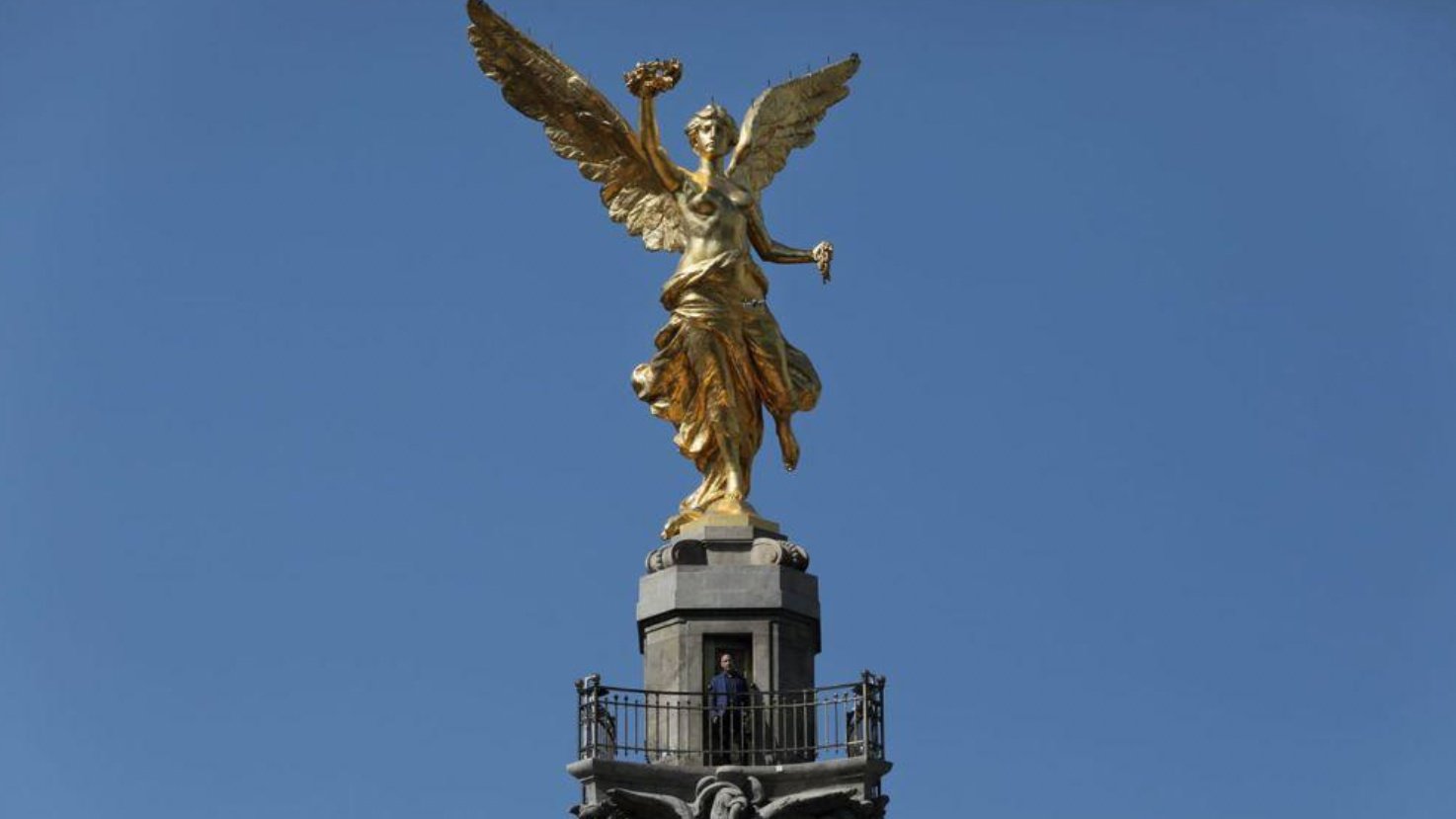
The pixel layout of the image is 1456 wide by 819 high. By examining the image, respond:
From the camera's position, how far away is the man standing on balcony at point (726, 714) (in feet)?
228

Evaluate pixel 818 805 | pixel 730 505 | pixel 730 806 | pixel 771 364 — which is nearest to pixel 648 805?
pixel 730 806

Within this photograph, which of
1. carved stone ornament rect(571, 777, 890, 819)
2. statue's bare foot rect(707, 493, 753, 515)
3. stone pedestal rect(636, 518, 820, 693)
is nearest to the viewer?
carved stone ornament rect(571, 777, 890, 819)

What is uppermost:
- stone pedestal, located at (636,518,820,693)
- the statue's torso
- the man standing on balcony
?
the statue's torso

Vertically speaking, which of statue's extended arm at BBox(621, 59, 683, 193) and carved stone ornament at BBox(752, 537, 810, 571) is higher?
statue's extended arm at BBox(621, 59, 683, 193)

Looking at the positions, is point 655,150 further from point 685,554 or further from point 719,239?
point 685,554

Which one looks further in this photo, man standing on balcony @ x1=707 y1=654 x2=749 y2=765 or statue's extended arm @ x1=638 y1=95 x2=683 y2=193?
statue's extended arm @ x1=638 y1=95 x2=683 y2=193

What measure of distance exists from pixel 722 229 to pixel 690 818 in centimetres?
1033

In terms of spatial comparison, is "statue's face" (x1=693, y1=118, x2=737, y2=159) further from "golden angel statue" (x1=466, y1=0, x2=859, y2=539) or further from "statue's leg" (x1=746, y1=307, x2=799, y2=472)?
"statue's leg" (x1=746, y1=307, x2=799, y2=472)

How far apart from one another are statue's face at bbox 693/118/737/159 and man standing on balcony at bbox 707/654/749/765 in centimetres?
916

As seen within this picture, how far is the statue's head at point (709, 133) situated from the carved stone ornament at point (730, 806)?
1137 cm

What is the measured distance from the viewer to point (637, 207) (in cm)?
7431

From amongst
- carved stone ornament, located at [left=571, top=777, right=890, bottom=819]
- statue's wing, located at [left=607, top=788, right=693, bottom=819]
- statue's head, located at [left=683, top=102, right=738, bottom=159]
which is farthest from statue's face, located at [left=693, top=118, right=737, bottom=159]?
statue's wing, located at [left=607, top=788, right=693, bottom=819]

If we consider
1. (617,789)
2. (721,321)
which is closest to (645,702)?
(617,789)

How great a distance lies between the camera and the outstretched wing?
7469cm
